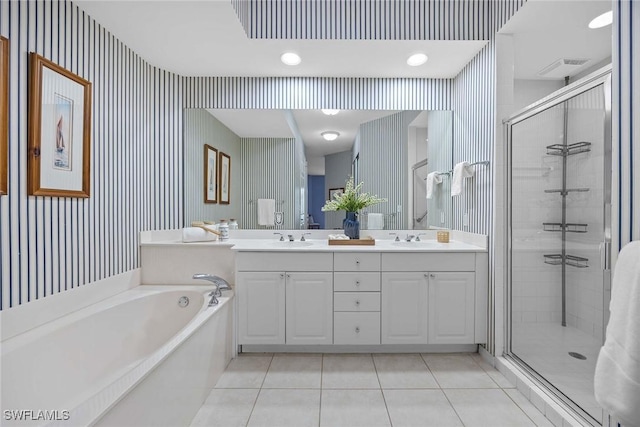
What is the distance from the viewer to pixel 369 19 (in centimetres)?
233

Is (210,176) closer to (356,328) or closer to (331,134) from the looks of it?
(331,134)

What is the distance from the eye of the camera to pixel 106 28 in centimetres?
212

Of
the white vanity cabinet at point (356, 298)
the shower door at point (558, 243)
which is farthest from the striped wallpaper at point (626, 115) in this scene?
the white vanity cabinet at point (356, 298)

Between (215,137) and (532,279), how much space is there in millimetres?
2727

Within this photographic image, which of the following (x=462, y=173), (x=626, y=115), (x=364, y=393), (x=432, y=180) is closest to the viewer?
(x=626, y=115)

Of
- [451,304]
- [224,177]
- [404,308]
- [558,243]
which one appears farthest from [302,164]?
[558,243]

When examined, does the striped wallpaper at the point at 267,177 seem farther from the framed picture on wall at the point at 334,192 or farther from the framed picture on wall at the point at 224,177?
the framed picture on wall at the point at 334,192

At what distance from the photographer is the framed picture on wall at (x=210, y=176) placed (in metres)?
2.98

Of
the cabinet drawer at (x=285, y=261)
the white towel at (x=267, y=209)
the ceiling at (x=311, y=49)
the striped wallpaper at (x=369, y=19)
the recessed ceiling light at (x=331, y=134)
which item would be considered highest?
the striped wallpaper at (x=369, y=19)

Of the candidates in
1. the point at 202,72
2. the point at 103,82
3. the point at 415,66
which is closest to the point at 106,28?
the point at 103,82

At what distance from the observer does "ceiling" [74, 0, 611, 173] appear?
1.95m

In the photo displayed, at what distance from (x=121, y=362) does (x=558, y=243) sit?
2816 mm

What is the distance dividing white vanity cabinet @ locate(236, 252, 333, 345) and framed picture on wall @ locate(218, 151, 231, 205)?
0.93 m

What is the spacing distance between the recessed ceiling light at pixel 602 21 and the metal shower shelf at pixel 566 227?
1232mm
